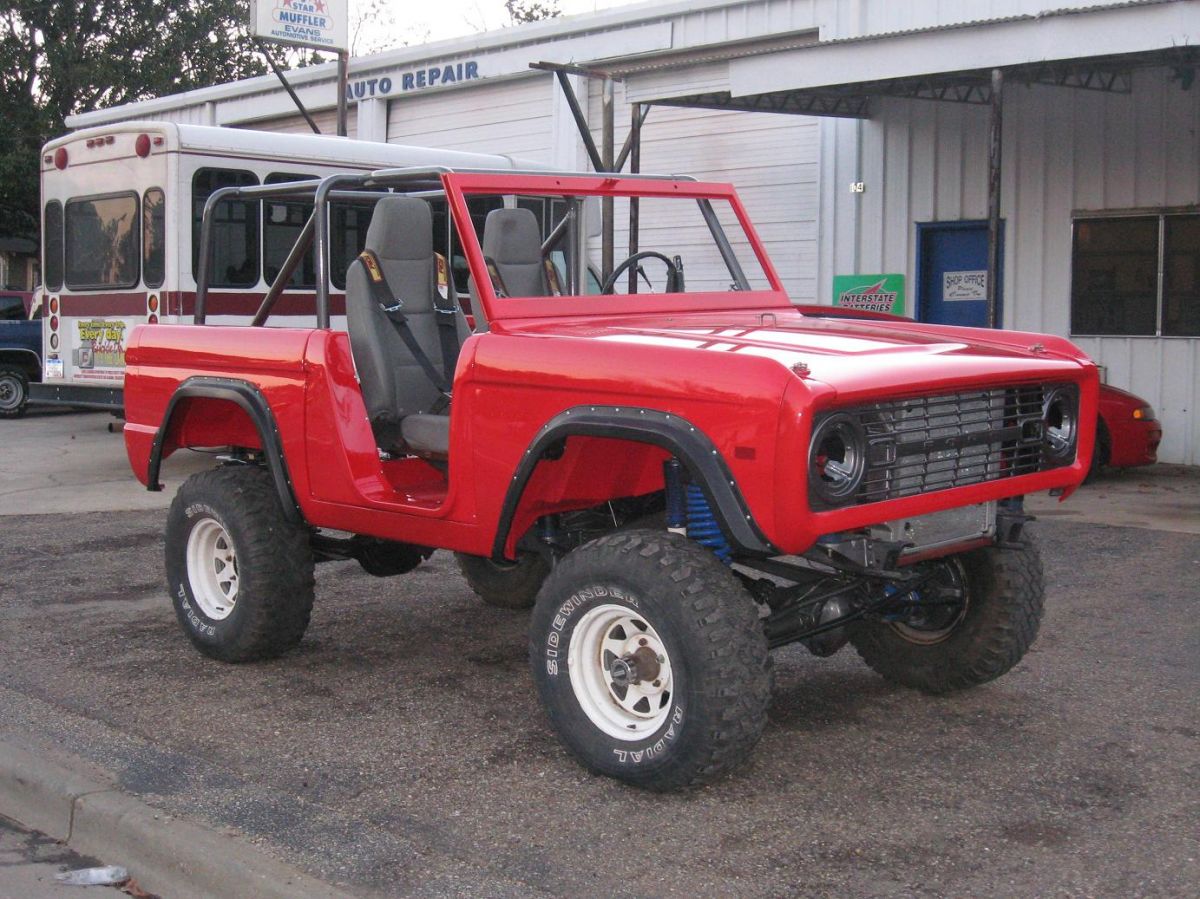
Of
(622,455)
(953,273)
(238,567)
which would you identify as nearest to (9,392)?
(953,273)

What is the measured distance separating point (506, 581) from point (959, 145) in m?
8.81

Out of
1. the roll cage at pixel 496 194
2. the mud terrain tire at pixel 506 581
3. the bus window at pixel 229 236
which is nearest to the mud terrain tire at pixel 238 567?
the roll cage at pixel 496 194

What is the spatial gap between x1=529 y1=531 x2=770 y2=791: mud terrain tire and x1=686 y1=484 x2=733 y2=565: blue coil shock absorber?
0.19 metres

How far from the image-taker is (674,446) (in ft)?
14.1

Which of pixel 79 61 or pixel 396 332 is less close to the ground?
pixel 79 61

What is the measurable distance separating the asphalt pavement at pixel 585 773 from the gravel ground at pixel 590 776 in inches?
0.5

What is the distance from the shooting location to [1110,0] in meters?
11.8

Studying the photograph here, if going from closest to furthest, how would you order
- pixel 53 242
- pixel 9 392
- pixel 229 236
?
pixel 229 236 → pixel 53 242 → pixel 9 392

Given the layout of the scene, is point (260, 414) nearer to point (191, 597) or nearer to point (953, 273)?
Result: point (191, 597)

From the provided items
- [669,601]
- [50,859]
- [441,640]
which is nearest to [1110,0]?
[441,640]

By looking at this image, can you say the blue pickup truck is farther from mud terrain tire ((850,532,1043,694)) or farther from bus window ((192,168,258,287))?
mud terrain tire ((850,532,1043,694))

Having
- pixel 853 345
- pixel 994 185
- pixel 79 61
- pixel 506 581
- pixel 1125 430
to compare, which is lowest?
pixel 506 581

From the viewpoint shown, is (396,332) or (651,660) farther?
(396,332)

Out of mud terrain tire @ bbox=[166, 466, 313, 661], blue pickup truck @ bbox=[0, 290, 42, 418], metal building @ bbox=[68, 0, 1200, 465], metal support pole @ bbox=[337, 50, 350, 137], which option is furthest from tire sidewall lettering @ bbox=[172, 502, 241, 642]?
metal support pole @ bbox=[337, 50, 350, 137]
